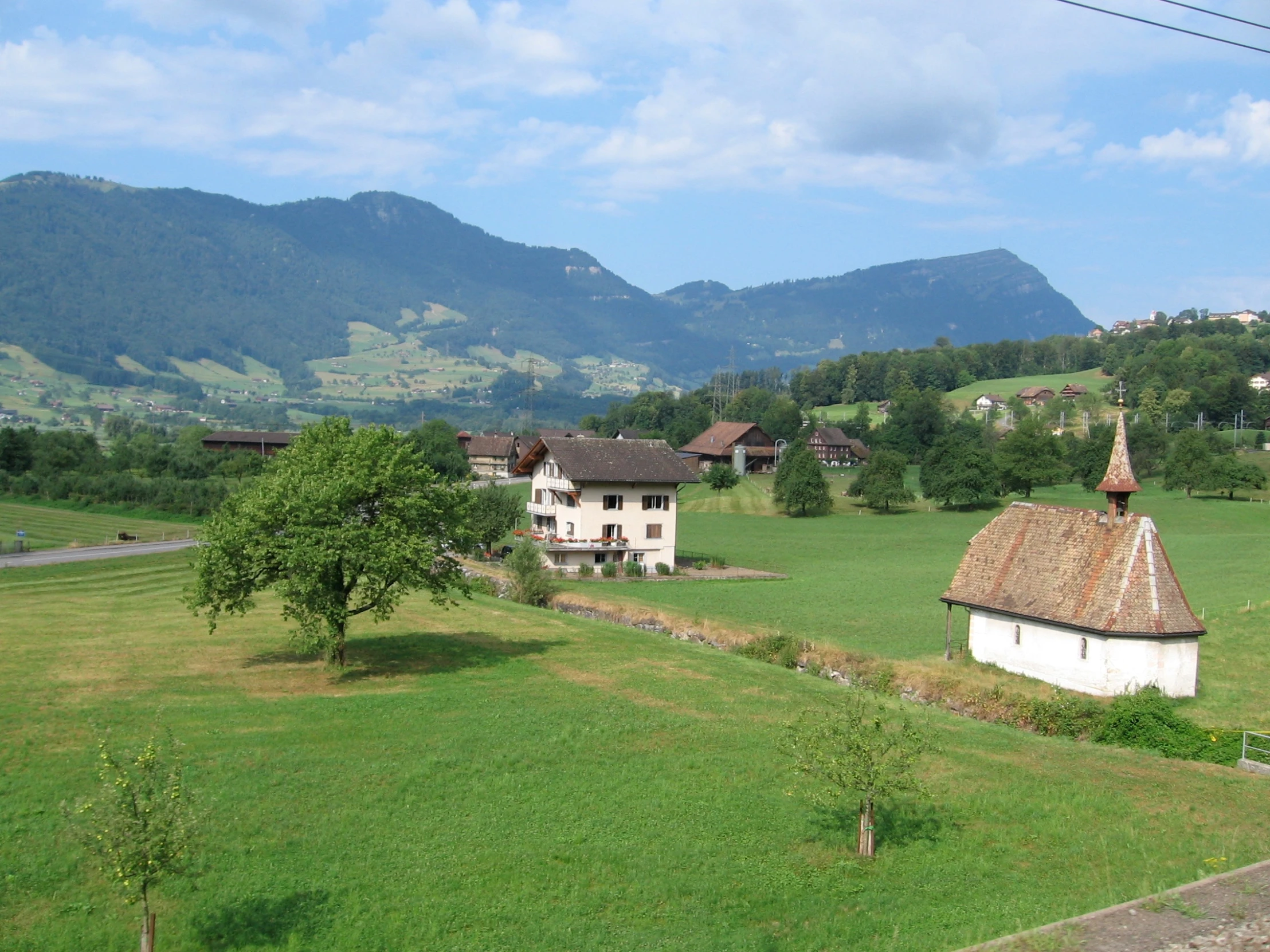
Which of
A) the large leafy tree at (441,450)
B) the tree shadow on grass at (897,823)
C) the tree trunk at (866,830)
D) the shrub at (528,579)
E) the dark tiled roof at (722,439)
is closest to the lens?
the tree trunk at (866,830)

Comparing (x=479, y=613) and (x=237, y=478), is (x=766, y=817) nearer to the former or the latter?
(x=479, y=613)

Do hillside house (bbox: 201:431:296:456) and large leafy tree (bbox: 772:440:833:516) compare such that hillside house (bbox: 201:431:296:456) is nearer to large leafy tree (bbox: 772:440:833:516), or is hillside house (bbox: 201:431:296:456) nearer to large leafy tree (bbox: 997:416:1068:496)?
large leafy tree (bbox: 772:440:833:516)

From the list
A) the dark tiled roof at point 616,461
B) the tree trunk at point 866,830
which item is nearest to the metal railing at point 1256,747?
the tree trunk at point 866,830

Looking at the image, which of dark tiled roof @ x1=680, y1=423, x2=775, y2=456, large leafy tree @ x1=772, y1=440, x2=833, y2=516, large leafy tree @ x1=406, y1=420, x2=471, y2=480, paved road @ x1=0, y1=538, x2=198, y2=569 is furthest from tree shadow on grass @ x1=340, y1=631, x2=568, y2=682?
dark tiled roof @ x1=680, y1=423, x2=775, y2=456

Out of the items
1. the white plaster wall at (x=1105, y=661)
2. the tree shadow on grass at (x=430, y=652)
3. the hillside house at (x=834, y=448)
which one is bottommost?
the tree shadow on grass at (x=430, y=652)

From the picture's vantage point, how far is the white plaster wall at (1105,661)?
33.0 m

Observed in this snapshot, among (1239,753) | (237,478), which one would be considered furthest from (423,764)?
(237,478)

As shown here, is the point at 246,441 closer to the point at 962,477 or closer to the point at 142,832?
the point at 962,477

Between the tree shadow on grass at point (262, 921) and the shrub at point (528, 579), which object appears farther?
the shrub at point (528, 579)

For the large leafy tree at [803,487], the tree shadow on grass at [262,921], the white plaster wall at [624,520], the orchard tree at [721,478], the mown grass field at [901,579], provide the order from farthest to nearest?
the orchard tree at [721,478], the large leafy tree at [803,487], the white plaster wall at [624,520], the mown grass field at [901,579], the tree shadow on grass at [262,921]

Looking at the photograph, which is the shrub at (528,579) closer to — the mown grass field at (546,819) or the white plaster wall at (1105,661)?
the mown grass field at (546,819)

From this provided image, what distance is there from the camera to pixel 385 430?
32688 mm

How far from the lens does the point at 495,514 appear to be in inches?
2817

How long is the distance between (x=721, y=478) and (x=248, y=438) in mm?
Answer: 94649
